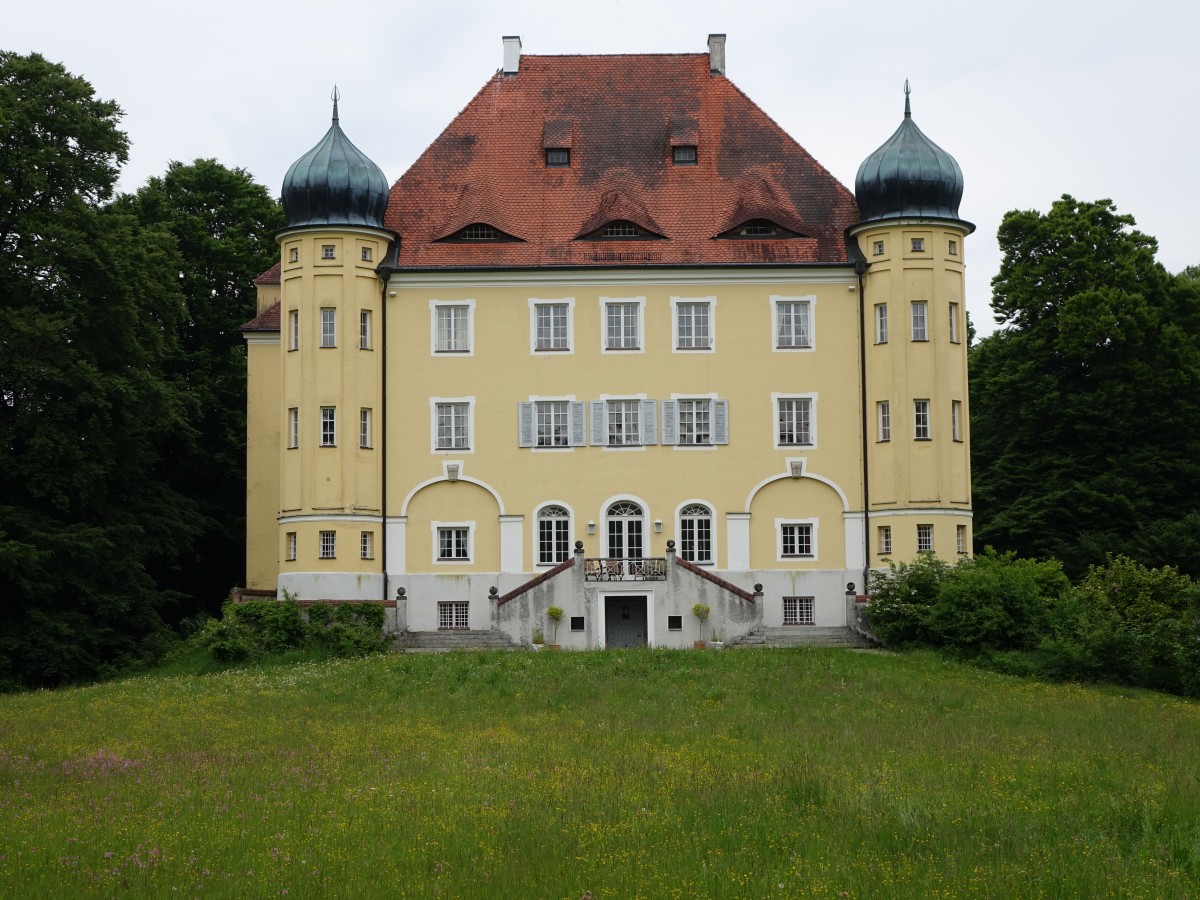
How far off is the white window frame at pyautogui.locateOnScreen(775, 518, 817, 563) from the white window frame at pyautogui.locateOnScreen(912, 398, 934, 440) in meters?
3.39

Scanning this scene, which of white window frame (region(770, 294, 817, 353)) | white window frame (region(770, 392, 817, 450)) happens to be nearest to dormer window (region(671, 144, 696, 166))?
white window frame (region(770, 294, 817, 353))

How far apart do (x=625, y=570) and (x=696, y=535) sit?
311 cm

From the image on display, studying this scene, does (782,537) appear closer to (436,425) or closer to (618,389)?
(618,389)

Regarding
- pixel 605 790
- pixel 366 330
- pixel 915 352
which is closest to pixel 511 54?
pixel 366 330

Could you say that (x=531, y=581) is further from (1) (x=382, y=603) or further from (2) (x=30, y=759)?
(2) (x=30, y=759)

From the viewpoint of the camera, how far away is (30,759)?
73.6ft

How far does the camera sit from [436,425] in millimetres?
43656

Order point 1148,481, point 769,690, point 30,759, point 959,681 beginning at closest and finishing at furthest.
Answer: point 30,759
point 769,690
point 959,681
point 1148,481

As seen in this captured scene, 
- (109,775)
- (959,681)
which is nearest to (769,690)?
(959,681)

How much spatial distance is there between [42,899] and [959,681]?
853 inches

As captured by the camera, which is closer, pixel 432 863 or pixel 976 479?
pixel 432 863

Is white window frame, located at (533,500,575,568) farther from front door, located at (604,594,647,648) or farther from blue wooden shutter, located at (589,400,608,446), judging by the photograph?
front door, located at (604,594,647,648)

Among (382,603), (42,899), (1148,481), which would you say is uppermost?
(1148,481)

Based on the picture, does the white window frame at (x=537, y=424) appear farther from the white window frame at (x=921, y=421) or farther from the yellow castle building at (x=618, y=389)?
the white window frame at (x=921, y=421)
